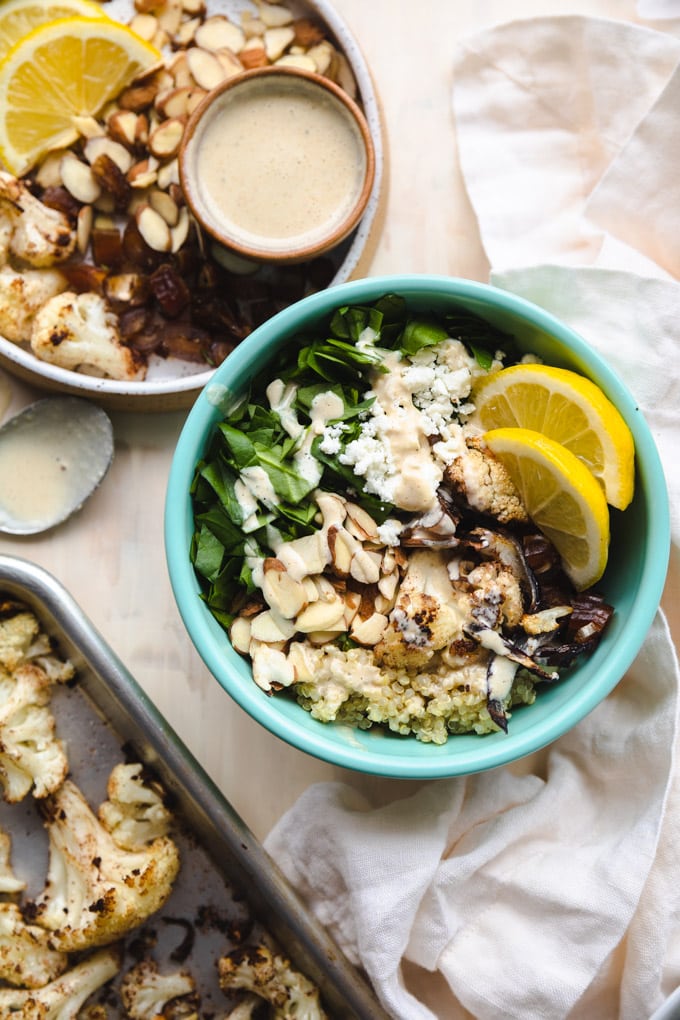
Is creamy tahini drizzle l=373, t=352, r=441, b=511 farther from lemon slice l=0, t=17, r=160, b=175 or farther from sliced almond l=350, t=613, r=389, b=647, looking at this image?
lemon slice l=0, t=17, r=160, b=175

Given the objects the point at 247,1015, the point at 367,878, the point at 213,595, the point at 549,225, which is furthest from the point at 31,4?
the point at 247,1015

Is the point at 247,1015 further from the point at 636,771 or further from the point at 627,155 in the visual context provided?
the point at 627,155

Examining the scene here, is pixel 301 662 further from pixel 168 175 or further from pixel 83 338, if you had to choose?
pixel 168 175

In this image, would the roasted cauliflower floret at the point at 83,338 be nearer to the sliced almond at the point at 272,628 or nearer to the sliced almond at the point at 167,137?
the sliced almond at the point at 167,137

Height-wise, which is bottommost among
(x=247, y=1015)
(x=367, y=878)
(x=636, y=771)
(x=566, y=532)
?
(x=247, y=1015)

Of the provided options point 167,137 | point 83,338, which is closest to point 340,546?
point 83,338

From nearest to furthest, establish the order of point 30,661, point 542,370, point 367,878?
point 542,370 < point 367,878 < point 30,661

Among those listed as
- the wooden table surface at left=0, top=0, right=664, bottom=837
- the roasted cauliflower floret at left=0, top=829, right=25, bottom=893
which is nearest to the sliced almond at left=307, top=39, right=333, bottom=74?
the wooden table surface at left=0, top=0, right=664, bottom=837
